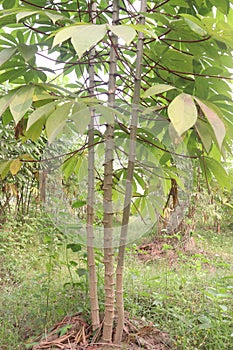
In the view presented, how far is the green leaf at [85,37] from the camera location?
0.52 m

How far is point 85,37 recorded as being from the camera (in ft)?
1.73

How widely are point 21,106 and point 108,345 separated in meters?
0.69

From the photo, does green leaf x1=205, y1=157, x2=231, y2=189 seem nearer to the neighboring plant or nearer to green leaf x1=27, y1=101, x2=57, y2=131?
the neighboring plant

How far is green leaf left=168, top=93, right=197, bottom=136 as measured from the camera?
0.55m

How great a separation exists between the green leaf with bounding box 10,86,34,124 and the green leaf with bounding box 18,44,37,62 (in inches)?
4.4

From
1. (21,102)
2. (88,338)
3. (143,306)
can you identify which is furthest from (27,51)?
(143,306)

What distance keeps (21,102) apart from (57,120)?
113 millimetres

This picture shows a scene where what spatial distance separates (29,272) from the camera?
2164 mm

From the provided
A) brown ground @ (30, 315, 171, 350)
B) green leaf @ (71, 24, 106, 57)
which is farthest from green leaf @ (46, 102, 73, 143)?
brown ground @ (30, 315, 171, 350)

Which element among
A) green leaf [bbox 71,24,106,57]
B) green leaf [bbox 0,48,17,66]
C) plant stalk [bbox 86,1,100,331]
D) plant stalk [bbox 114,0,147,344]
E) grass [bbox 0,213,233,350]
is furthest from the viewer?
grass [bbox 0,213,233,350]

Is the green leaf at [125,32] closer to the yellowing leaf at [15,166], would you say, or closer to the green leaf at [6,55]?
the green leaf at [6,55]

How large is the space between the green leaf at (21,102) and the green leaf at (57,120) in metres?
0.07

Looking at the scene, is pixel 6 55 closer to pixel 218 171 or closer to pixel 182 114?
pixel 182 114

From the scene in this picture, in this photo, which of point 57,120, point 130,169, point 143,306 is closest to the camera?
point 57,120
